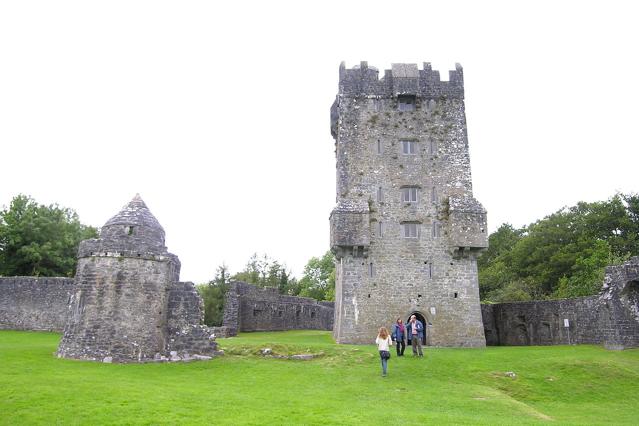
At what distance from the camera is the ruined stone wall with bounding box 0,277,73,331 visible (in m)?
35.7

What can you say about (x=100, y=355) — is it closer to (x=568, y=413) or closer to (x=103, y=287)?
(x=103, y=287)

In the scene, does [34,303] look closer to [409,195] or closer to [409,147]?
[409,195]

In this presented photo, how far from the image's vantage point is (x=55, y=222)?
49.8 m

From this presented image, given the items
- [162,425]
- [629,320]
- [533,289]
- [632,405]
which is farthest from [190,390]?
[533,289]

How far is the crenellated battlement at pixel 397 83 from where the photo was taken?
34.8 m

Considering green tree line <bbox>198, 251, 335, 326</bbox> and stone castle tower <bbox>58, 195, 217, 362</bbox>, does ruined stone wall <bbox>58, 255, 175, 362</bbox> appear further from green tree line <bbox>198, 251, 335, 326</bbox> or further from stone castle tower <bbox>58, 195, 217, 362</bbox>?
green tree line <bbox>198, 251, 335, 326</bbox>

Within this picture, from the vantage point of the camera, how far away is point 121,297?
21734 millimetres

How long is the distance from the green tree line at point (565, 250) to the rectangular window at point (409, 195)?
20665 mm

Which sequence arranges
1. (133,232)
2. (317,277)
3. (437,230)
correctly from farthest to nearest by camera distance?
(317,277)
(437,230)
(133,232)

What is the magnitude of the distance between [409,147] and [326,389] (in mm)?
20308

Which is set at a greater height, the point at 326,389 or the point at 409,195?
the point at 409,195

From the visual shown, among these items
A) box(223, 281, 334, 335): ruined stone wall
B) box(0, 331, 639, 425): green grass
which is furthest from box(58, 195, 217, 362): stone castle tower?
box(223, 281, 334, 335): ruined stone wall

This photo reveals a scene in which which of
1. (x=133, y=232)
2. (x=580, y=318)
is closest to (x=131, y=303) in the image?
(x=133, y=232)

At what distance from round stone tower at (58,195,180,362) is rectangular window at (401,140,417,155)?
17533 millimetres
